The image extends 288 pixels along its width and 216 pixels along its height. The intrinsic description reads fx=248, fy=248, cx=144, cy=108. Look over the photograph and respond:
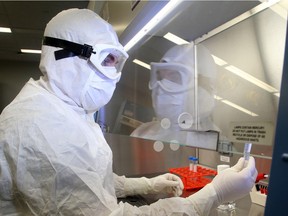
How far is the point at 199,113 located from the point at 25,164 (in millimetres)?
879

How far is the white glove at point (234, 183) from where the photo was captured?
2.59 ft

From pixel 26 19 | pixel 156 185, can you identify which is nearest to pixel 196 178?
pixel 156 185

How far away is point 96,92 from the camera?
1.05m

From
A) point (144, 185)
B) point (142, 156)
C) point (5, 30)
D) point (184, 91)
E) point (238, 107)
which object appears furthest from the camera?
point (5, 30)

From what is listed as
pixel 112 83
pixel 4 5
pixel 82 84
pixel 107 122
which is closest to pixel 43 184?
pixel 82 84

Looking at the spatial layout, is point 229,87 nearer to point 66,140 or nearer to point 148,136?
point 148,136

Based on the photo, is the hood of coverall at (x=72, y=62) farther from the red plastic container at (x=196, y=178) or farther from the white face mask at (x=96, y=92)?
the red plastic container at (x=196, y=178)

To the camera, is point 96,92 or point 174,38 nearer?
point 96,92

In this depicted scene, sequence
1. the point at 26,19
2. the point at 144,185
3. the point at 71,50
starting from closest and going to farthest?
the point at 71,50 < the point at 144,185 < the point at 26,19

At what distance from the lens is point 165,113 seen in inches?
55.8

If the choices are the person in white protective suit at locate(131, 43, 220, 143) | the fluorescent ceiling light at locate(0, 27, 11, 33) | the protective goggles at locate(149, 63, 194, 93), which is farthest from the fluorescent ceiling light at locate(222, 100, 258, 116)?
the fluorescent ceiling light at locate(0, 27, 11, 33)

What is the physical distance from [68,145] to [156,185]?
1.85 ft

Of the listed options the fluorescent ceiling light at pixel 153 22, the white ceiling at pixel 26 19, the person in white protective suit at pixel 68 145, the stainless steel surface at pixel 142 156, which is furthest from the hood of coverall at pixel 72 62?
the white ceiling at pixel 26 19

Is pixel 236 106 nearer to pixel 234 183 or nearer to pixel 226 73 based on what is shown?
pixel 226 73
